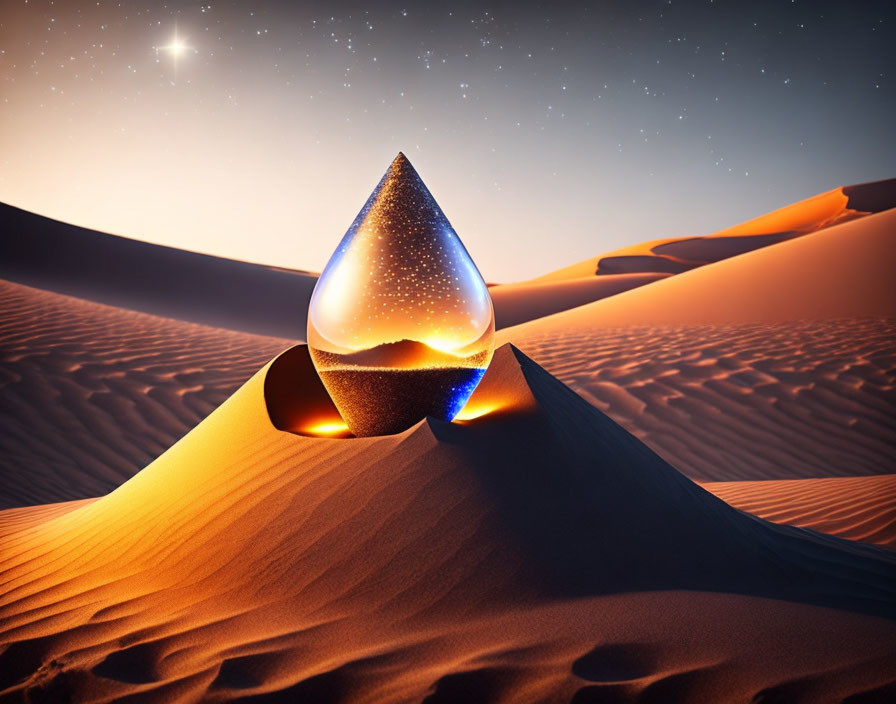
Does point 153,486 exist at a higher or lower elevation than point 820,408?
higher

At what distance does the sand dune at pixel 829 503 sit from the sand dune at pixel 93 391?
5344 millimetres

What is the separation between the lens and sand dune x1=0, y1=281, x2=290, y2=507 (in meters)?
6.44

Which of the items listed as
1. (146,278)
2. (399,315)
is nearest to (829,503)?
(399,315)

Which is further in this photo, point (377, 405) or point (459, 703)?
point (377, 405)

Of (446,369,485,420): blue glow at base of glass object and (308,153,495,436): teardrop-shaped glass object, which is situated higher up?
(308,153,495,436): teardrop-shaped glass object

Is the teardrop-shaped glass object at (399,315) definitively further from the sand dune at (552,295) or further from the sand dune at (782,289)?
the sand dune at (552,295)

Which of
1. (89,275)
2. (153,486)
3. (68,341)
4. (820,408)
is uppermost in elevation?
(89,275)

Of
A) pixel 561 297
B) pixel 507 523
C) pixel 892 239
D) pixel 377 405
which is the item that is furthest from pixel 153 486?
pixel 561 297

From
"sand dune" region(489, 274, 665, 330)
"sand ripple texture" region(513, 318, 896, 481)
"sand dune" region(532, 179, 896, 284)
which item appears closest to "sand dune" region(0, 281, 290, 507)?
"sand ripple texture" region(513, 318, 896, 481)

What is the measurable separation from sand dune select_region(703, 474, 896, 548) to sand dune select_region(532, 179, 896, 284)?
119 ft

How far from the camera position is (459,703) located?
71.7 inches

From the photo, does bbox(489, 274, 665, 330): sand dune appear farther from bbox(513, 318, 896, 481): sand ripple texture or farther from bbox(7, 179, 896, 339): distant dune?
bbox(513, 318, 896, 481): sand ripple texture

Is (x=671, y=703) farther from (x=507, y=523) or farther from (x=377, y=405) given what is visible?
(x=377, y=405)

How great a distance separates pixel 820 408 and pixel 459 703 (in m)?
7.15
